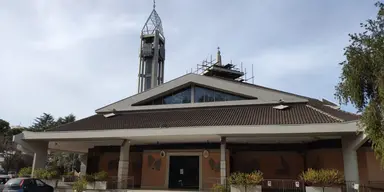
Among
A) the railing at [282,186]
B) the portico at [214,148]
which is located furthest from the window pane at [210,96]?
the railing at [282,186]

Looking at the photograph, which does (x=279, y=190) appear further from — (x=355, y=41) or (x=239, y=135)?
(x=355, y=41)

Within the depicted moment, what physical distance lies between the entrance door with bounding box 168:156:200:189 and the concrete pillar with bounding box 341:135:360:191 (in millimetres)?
10084

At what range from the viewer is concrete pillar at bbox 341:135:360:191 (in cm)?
1775

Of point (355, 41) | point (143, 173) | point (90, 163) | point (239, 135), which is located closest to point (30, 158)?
point (90, 163)

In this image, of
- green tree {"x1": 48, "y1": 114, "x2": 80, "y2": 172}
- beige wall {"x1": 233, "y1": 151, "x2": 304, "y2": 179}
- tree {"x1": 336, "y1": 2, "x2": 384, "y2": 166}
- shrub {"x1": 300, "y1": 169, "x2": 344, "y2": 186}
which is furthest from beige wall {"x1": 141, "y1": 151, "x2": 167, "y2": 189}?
green tree {"x1": 48, "y1": 114, "x2": 80, "y2": 172}

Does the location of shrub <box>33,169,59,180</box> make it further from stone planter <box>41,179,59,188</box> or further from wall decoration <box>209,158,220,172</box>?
wall decoration <box>209,158,220,172</box>

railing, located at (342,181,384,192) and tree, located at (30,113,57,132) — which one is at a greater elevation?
tree, located at (30,113,57,132)

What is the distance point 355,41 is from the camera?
451 inches

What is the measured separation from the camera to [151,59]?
199 ft

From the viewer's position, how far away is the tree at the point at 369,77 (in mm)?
10469

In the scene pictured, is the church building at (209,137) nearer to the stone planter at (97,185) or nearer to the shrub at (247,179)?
the stone planter at (97,185)

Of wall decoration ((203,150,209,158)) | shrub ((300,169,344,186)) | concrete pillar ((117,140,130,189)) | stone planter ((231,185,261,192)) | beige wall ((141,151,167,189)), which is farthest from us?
beige wall ((141,151,167,189))

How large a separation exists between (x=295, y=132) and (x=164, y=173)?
1076cm

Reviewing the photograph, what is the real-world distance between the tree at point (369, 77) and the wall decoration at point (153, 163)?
16.2 m
